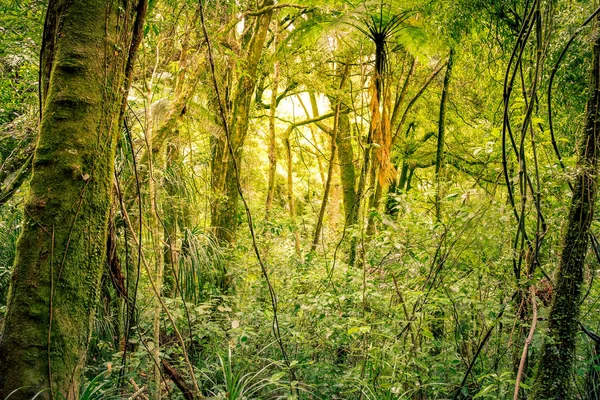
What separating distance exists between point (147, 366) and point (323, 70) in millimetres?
7751

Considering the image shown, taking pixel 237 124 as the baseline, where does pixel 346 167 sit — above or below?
above

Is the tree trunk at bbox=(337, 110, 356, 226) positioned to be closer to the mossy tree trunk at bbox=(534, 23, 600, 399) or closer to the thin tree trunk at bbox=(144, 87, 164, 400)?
the thin tree trunk at bbox=(144, 87, 164, 400)

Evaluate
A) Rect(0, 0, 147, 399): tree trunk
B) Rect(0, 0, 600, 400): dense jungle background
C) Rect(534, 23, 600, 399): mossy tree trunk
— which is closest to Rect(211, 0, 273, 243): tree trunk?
Rect(0, 0, 600, 400): dense jungle background

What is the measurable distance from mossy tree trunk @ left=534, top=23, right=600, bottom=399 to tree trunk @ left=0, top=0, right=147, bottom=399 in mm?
2599

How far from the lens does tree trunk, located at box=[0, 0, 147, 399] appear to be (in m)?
1.65

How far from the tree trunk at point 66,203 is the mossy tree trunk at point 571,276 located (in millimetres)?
2599

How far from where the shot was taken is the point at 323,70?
9320 millimetres

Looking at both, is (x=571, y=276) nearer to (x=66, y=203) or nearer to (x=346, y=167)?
(x=66, y=203)

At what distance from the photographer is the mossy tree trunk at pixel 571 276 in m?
2.38

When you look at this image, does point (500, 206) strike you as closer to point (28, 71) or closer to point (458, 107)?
point (28, 71)

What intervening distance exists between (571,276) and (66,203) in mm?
2809

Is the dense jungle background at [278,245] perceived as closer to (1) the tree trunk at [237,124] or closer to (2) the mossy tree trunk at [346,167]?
(1) the tree trunk at [237,124]

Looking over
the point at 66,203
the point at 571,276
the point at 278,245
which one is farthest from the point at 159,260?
the point at 278,245

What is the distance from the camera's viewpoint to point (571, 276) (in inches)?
94.0
